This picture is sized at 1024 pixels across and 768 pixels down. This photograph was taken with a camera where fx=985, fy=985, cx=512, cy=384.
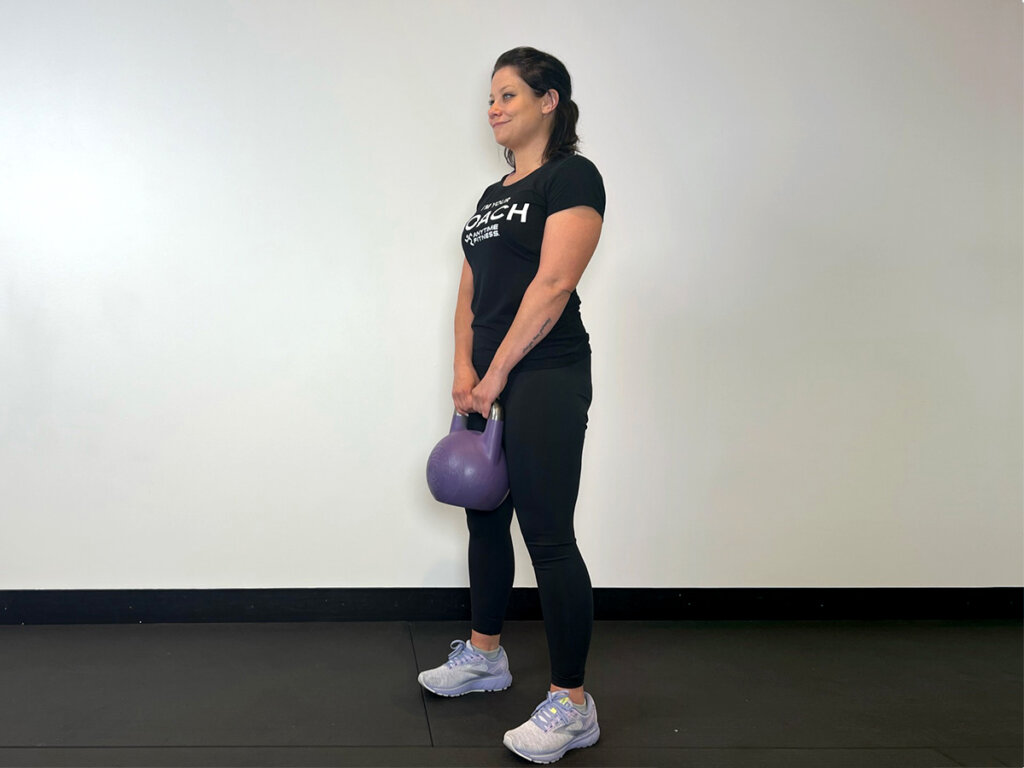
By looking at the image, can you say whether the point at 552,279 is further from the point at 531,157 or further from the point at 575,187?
the point at 531,157

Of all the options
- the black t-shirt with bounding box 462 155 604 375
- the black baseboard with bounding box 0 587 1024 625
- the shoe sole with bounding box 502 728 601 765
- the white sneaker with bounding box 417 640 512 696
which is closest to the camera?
the shoe sole with bounding box 502 728 601 765

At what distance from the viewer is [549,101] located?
2059 mm

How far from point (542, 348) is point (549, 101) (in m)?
0.53

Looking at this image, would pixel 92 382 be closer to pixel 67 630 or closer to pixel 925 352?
pixel 67 630

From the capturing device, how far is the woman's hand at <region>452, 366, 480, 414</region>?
2.10 metres

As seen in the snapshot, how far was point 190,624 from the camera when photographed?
2711mm

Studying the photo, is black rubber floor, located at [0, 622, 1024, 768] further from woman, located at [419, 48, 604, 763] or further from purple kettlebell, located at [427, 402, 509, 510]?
purple kettlebell, located at [427, 402, 509, 510]

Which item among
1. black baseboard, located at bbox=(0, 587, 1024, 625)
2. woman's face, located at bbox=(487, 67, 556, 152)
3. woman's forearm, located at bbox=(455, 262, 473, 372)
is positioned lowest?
black baseboard, located at bbox=(0, 587, 1024, 625)

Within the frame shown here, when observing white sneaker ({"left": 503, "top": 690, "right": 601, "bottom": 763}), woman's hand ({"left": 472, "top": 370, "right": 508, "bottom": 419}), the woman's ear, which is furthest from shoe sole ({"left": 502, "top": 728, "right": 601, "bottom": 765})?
the woman's ear

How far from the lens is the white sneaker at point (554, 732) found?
1.82m

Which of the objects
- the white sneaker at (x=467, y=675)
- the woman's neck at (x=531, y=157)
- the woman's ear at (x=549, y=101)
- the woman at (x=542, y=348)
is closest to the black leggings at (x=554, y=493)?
the woman at (x=542, y=348)

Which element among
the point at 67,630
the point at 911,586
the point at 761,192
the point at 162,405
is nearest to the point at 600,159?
the point at 761,192

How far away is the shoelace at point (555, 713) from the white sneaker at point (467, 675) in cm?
29

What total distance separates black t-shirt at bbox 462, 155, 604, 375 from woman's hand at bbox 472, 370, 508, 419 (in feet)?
0.18
